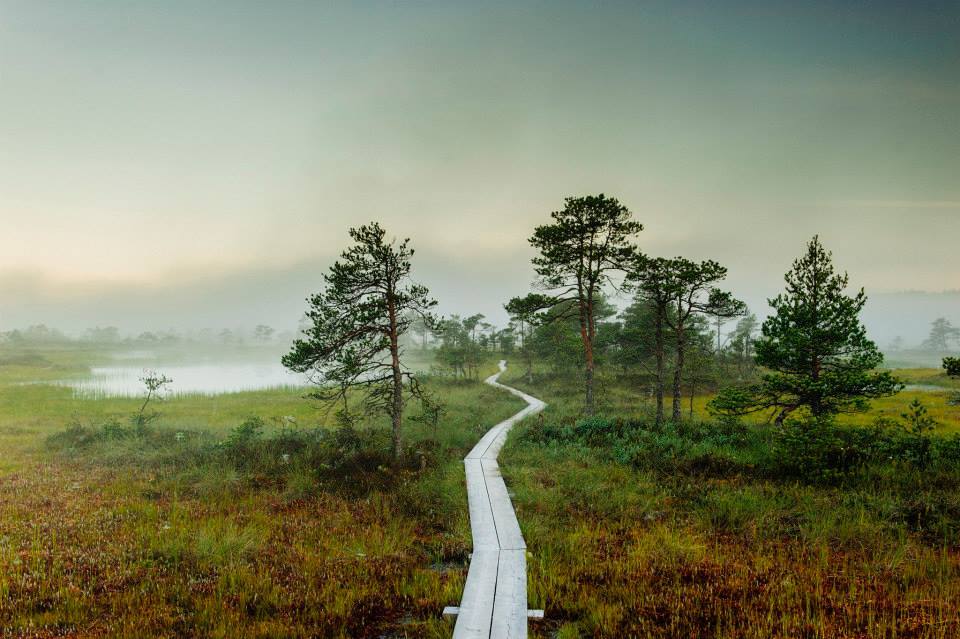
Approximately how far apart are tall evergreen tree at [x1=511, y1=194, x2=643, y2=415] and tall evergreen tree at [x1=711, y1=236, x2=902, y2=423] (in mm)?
6626

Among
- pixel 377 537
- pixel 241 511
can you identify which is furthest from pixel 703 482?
pixel 241 511

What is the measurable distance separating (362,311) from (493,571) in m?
8.77

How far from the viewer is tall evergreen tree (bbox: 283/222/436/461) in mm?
12477

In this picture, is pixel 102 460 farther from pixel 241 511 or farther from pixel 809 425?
pixel 809 425

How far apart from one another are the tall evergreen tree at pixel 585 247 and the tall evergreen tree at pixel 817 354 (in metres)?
6.63

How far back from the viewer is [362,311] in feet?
42.0

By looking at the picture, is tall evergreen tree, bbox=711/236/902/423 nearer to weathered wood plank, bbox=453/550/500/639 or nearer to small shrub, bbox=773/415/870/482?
small shrub, bbox=773/415/870/482

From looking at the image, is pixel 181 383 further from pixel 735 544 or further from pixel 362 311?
pixel 735 544

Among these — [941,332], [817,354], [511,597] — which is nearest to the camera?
[511,597]

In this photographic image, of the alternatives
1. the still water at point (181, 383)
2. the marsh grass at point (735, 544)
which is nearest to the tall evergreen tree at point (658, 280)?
the marsh grass at point (735, 544)

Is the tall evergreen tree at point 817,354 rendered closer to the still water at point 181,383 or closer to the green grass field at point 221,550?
the green grass field at point 221,550

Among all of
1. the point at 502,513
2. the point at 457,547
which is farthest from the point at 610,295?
the point at 457,547

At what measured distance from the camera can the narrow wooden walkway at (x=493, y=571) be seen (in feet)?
15.7

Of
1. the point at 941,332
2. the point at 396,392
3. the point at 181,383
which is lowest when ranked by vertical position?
the point at 181,383
